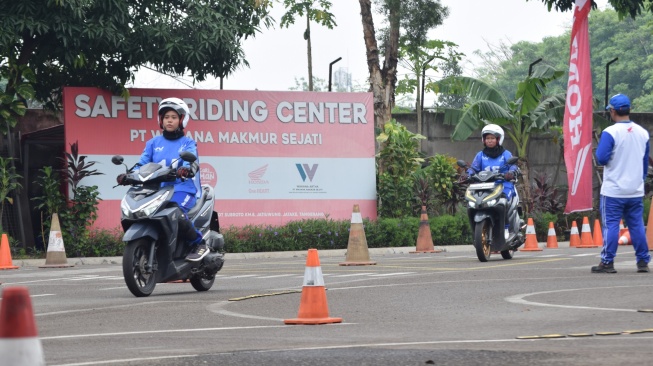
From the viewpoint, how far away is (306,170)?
90.9ft

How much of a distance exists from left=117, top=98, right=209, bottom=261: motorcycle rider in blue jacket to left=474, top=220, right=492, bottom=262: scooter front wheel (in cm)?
558

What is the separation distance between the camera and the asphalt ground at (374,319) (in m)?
6.48

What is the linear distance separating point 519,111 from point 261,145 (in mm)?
7754

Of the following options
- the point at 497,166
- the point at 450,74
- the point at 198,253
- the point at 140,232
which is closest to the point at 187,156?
the point at 140,232

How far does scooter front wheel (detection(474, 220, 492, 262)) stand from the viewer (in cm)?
Result: 1706

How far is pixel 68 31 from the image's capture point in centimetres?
2339

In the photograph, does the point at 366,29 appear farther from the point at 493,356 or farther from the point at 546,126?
the point at 493,356

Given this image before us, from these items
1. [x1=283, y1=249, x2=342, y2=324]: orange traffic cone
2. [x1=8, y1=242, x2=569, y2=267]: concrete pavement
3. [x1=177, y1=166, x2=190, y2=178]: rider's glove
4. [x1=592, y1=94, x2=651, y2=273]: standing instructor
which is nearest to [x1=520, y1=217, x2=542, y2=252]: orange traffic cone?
[x1=8, y1=242, x2=569, y2=267]: concrete pavement

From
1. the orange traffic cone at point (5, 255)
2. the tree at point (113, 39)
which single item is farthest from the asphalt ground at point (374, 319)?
the tree at point (113, 39)

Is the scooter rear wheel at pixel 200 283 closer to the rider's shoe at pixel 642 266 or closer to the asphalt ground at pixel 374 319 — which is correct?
the asphalt ground at pixel 374 319

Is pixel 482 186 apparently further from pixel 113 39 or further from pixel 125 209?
pixel 113 39

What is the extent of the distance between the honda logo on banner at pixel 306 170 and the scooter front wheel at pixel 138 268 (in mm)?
15533

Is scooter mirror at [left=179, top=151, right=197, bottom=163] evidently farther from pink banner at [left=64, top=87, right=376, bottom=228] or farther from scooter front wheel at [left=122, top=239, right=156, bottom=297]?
pink banner at [left=64, top=87, right=376, bottom=228]

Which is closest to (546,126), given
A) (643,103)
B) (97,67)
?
(97,67)
